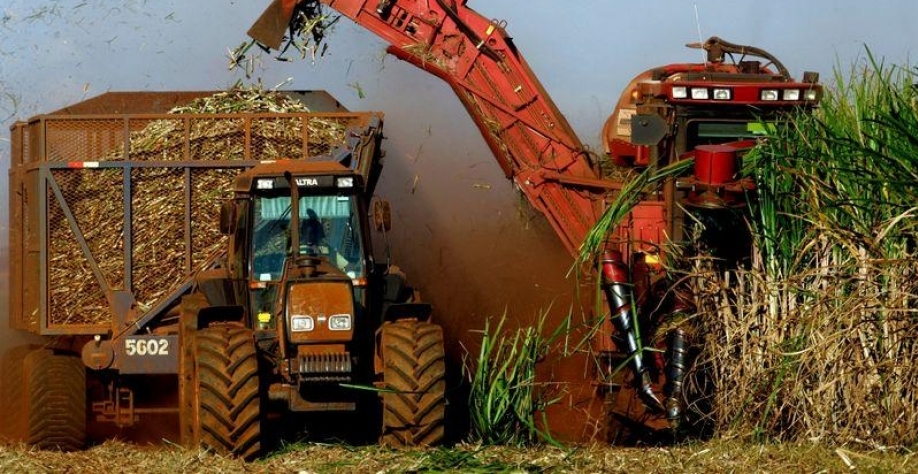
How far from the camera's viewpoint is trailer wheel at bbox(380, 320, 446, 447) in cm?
980

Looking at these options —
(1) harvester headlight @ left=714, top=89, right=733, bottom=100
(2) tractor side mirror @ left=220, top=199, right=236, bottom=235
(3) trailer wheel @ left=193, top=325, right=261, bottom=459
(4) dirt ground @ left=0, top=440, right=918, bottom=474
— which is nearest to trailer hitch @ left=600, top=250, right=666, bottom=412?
(4) dirt ground @ left=0, top=440, right=918, bottom=474

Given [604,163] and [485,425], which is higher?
[604,163]

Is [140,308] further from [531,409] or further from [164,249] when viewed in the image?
[531,409]

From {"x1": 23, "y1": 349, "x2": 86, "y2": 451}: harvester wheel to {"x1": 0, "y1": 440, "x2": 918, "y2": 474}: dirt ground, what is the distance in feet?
5.67

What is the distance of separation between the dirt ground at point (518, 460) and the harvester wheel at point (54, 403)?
1728mm

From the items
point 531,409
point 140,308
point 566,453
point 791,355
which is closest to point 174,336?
point 140,308

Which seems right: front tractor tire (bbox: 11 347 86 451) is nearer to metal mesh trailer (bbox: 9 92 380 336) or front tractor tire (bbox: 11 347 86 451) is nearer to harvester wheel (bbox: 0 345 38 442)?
harvester wheel (bbox: 0 345 38 442)

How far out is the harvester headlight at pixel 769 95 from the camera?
1145 centimetres

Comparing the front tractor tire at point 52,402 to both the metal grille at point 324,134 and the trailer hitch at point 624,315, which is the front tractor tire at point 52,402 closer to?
the metal grille at point 324,134

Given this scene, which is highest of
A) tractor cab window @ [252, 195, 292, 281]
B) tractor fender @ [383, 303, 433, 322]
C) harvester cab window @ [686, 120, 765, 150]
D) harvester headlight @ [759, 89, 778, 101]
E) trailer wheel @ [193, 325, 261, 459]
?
harvester headlight @ [759, 89, 778, 101]

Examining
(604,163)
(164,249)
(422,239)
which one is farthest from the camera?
(422,239)

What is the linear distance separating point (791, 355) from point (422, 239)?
635cm

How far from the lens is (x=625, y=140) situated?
13.0m

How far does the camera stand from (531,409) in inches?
409
